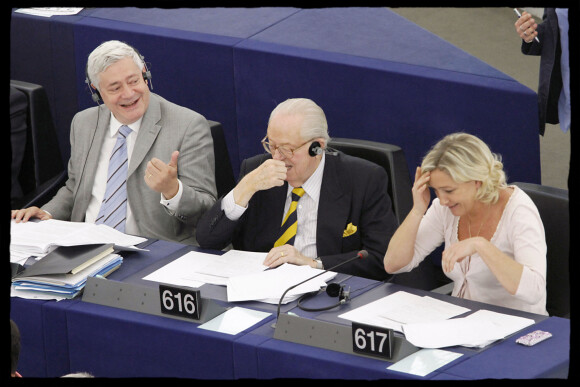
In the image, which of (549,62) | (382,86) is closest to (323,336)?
(382,86)

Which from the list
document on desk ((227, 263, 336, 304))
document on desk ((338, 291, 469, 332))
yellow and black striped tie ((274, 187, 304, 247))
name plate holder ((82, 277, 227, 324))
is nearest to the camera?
document on desk ((338, 291, 469, 332))

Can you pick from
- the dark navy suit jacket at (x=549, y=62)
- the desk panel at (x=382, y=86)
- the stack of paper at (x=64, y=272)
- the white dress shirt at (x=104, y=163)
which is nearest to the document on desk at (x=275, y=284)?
the stack of paper at (x=64, y=272)

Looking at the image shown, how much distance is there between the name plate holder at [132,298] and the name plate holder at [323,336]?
0.83 feet

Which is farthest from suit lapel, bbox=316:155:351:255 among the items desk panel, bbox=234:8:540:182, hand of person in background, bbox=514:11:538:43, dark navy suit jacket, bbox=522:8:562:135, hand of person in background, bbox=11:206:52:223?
hand of person in background, bbox=514:11:538:43

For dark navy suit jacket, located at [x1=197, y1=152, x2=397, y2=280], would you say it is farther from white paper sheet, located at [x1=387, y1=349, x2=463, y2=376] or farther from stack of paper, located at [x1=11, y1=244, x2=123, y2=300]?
white paper sheet, located at [x1=387, y1=349, x2=463, y2=376]

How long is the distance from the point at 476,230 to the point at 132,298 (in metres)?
1.13

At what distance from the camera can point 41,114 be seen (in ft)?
16.1

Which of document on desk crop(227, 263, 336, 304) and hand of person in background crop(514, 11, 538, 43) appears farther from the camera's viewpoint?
hand of person in background crop(514, 11, 538, 43)

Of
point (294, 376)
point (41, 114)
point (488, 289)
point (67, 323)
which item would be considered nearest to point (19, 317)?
point (67, 323)

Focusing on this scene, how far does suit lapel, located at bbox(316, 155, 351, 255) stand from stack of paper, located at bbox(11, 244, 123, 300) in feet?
2.35

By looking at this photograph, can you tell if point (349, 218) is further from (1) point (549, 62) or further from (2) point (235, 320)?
(1) point (549, 62)

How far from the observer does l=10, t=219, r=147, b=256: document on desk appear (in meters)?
3.52

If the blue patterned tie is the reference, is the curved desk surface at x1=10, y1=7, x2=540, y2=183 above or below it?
above

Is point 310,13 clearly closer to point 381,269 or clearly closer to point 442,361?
point 381,269
